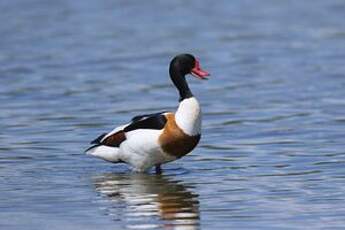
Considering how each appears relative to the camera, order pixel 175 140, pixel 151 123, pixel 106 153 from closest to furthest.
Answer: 1. pixel 175 140
2. pixel 151 123
3. pixel 106 153

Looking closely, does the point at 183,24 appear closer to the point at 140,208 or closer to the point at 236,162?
the point at 236,162

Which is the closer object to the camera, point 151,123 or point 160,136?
point 160,136

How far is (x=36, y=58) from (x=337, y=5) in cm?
806

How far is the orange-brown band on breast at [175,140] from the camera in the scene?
1216 cm

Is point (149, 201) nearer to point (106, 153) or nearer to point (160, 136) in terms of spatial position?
point (160, 136)

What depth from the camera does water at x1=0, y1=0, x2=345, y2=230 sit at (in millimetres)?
10609

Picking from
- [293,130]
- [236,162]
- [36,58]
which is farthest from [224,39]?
[236,162]

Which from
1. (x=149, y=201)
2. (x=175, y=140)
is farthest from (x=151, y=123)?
(x=149, y=201)

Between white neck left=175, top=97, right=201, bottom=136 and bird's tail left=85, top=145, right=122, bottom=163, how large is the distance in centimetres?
76

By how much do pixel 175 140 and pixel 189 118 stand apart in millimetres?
242

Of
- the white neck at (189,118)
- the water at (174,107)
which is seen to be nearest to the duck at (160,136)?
the white neck at (189,118)

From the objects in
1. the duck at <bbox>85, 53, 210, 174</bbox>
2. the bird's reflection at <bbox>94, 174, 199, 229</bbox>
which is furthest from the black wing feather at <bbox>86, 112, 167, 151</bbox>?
the bird's reflection at <bbox>94, 174, 199, 229</bbox>

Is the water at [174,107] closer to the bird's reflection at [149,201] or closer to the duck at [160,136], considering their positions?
the bird's reflection at [149,201]

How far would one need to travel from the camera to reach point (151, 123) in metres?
12.3
